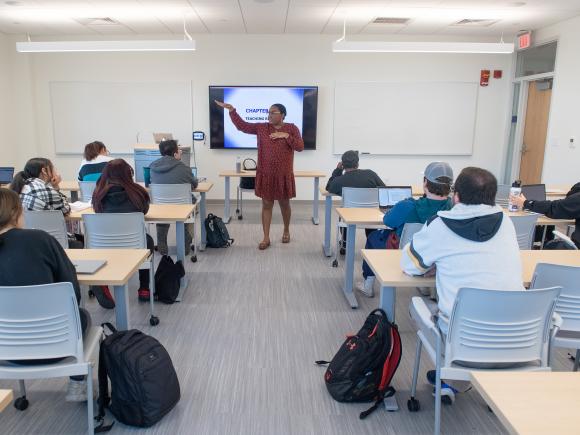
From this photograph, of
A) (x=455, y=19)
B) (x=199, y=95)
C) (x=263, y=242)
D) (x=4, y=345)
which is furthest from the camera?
(x=199, y=95)

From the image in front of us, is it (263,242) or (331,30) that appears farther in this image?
(331,30)

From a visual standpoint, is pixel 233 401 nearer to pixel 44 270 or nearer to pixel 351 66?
pixel 44 270

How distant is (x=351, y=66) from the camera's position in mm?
7727

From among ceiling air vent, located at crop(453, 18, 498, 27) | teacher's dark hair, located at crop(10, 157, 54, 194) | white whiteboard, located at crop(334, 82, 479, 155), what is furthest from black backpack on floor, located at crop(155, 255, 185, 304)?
ceiling air vent, located at crop(453, 18, 498, 27)

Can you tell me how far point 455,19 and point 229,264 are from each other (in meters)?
4.73

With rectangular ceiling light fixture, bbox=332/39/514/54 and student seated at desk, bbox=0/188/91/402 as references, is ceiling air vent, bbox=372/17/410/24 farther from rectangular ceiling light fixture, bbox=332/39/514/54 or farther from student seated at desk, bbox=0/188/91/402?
student seated at desk, bbox=0/188/91/402

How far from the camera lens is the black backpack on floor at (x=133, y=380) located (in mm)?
2146

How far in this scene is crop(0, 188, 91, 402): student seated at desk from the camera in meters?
1.79

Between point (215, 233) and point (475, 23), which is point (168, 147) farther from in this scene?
point (475, 23)

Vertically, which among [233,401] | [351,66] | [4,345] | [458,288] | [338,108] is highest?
[351,66]

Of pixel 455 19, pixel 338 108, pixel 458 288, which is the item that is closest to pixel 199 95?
pixel 338 108

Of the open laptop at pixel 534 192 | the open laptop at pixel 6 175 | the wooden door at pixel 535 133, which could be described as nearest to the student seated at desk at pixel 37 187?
the open laptop at pixel 6 175

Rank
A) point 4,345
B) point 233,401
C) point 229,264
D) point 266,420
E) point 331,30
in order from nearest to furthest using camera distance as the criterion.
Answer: point 4,345 < point 266,420 < point 233,401 < point 229,264 < point 331,30

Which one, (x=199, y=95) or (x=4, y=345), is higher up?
(x=199, y=95)
